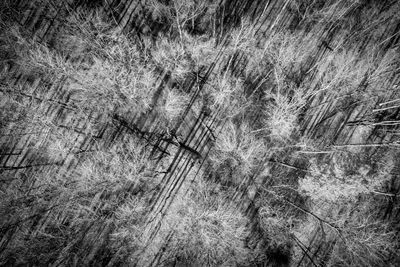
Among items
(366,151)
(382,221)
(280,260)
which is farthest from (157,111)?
(382,221)

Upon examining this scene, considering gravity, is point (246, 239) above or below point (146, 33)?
below

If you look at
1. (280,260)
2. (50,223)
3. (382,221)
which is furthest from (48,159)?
(382,221)

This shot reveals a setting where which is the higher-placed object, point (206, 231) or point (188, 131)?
point (188, 131)

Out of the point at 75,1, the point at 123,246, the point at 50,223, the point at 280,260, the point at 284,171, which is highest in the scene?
the point at 75,1

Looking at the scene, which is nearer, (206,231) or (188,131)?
(206,231)

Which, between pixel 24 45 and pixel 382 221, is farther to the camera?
pixel 382 221

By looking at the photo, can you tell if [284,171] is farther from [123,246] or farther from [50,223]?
[50,223]
